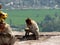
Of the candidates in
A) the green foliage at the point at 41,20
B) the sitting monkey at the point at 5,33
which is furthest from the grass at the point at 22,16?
the sitting monkey at the point at 5,33

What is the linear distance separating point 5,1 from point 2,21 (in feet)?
82.1

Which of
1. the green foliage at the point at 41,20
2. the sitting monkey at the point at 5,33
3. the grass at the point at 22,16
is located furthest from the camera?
the grass at the point at 22,16

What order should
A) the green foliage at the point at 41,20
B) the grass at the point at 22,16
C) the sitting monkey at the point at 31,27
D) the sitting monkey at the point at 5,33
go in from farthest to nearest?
the grass at the point at 22,16
the green foliage at the point at 41,20
the sitting monkey at the point at 31,27
the sitting monkey at the point at 5,33

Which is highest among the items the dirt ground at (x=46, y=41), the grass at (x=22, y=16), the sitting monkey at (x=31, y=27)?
the sitting monkey at (x=31, y=27)

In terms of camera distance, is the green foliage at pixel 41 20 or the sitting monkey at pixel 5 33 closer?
the sitting monkey at pixel 5 33

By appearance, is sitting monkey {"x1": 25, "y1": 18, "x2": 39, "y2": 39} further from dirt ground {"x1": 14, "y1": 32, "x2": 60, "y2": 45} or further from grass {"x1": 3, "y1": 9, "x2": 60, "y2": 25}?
grass {"x1": 3, "y1": 9, "x2": 60, "y2": 25}

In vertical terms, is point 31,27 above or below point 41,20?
above

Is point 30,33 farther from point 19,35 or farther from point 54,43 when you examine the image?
point 54,43

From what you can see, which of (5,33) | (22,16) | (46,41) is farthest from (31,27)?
(22,16)

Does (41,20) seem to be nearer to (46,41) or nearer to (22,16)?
(22,16)

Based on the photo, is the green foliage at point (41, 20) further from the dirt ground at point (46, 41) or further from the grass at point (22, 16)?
the dirt ground at point (46, 41)

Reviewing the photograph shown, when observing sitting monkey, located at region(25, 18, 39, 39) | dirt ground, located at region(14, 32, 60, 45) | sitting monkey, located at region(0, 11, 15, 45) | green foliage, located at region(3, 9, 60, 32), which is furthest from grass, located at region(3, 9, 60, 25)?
sitting monkey, located at region(0, 11, 15, 45)

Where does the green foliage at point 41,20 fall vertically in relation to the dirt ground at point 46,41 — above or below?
below

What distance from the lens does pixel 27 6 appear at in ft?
139
